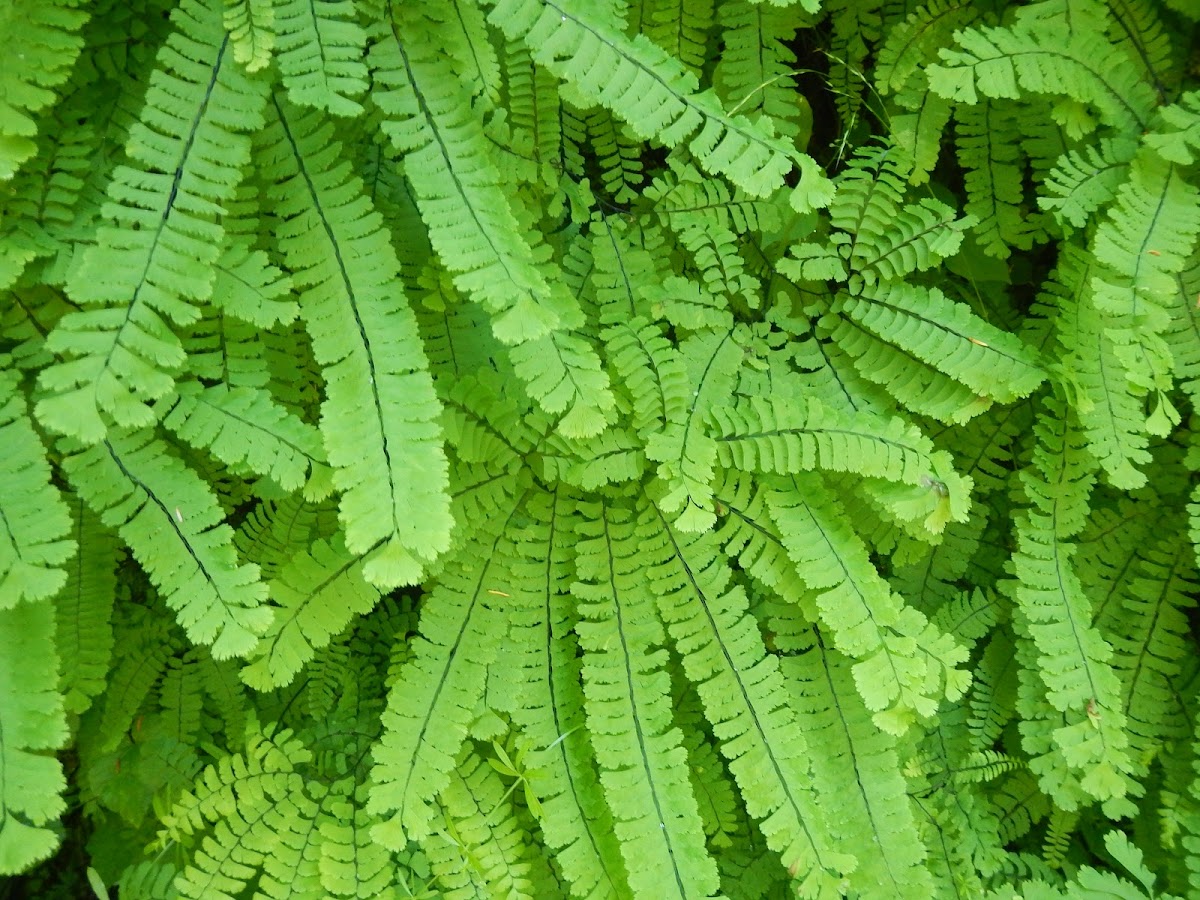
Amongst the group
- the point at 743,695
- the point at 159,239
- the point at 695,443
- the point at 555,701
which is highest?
the point at 159,239

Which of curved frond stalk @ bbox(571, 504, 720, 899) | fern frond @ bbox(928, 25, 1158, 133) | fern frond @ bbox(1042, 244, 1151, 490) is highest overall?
fern frond @ bbox(928, 25, 1158, 133)

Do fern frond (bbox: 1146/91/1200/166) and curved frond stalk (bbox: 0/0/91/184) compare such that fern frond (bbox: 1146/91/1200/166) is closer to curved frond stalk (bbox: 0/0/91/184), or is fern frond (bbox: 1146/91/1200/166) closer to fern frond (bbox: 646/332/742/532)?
fern frond (bbox: 646/332/742/532)

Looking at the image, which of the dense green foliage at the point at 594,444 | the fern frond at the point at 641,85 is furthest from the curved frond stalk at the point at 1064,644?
the fern frond at the point at 641,85

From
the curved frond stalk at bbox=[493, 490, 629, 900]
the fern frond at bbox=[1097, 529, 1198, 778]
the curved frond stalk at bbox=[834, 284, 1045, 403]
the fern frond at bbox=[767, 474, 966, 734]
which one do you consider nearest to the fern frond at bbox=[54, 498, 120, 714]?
the curved frond stalk at bbox=[493, 490, 629, 900]

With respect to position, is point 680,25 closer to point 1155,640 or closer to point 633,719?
point 633,719

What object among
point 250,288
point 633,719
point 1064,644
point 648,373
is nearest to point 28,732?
point 250,288

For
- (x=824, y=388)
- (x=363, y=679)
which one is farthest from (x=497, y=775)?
(x=824, y=388)

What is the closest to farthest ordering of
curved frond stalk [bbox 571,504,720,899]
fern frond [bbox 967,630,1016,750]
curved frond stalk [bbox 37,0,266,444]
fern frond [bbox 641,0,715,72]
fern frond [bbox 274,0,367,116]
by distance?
curved frond stalk [bbox 37,0,266,444]
fern frond [bbox 274,0,367,116]
curved frond stalk [bbox 571,504,720,899]
fern frond [bbox 641,0,715,72]
fern frond [bbox 967,630,1016,750]
